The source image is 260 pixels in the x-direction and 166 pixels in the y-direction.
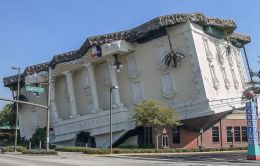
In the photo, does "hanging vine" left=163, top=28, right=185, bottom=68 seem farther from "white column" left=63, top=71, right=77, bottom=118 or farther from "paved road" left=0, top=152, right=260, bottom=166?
"paved road" left=0, top=152, right=260, bottom=166

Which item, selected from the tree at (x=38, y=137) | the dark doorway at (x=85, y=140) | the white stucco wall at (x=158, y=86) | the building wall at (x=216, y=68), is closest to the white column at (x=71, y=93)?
the white stucco wall at (x=158, y=86)

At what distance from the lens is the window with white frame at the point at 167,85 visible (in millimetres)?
60188

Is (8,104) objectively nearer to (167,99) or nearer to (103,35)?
(103,35)

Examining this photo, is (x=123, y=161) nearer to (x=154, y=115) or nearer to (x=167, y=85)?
(x=154, y=115)

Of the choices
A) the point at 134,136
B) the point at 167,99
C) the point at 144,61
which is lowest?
the point at 134,136

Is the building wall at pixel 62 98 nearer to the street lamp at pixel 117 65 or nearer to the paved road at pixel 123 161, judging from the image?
the street lamp at pixel 117 65

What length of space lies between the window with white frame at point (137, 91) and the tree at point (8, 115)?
1372 inches

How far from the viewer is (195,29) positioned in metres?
58.7

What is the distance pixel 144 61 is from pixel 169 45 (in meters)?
4.82

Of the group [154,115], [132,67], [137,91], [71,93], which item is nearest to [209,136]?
[137,91]

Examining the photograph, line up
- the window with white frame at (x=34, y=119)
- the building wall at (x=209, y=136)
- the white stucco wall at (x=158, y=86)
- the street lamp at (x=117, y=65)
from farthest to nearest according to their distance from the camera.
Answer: the window with white frame at (x=34, y=119) → the street lamp at (x=117, y=65) → the building wall at (x=209, y=136) → the white stucco wall at (x=158, y=86)

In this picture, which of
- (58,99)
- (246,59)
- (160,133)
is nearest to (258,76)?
(160,133)

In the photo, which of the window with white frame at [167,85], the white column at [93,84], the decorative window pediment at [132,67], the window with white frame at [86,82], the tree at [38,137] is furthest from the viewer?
the tree at [38,137]

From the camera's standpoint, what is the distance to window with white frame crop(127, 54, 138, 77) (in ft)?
211
